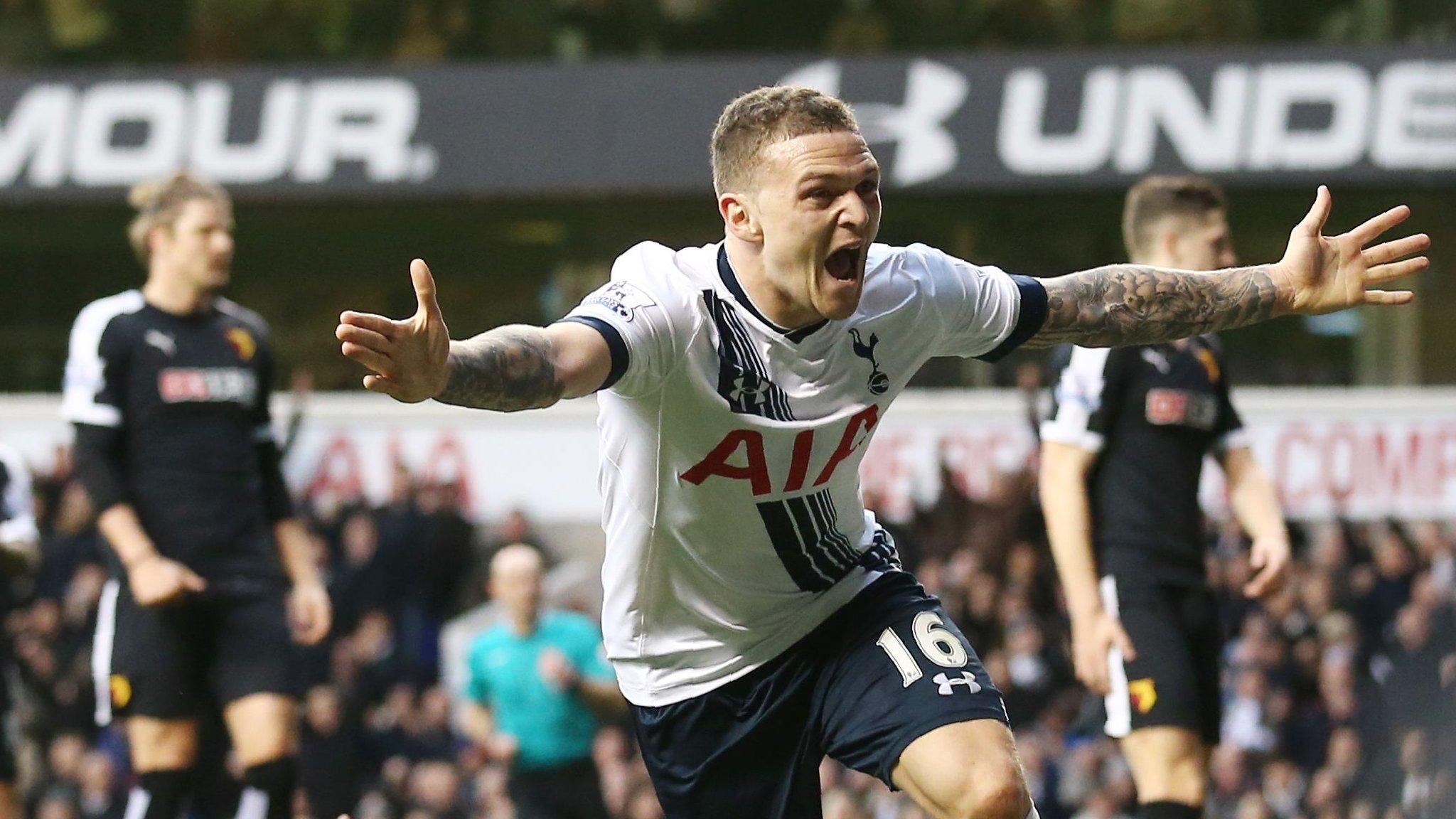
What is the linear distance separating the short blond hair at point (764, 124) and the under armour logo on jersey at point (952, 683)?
3.90 feet

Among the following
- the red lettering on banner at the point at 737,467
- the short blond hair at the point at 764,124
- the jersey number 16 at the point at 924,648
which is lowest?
the jersey number 16 at the point at 924,648

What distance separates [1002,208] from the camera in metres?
15.9

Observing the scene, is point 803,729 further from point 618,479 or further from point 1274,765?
point 1274,765

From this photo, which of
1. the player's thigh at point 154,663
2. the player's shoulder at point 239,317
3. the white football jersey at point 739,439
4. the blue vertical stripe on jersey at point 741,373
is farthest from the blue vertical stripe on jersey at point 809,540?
the player's shoulder at point 239,317

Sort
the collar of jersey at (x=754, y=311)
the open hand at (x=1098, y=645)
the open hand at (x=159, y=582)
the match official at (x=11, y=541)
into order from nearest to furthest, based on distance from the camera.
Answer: the collar of jersey at (x=754, y=311) → the open hand at (x=1098, y=645) → the open hand at (x=159, y=582) → the match official at (x=11, y=541)

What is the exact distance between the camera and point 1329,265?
185 inches

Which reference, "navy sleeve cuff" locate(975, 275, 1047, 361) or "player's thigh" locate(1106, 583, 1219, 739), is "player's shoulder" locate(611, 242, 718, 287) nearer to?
"navy sleeve cuff" locate(975, 275, 1047, 361)

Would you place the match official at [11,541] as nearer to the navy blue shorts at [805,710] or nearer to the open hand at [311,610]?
the open hand at [311,610]

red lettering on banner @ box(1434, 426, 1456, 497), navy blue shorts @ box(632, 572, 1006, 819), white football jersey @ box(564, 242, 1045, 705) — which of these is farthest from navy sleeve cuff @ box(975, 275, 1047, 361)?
red lettering on banner @ box(1434, 426, 1456, 497)

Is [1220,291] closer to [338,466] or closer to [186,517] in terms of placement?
[186,517]

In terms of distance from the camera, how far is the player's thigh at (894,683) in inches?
168

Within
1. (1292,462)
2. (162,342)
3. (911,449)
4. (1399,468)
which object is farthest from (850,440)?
(1399,468)

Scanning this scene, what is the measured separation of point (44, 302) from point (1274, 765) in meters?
10.9

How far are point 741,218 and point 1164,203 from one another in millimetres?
2542
